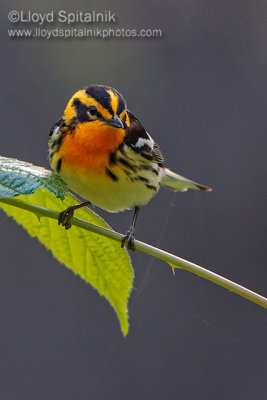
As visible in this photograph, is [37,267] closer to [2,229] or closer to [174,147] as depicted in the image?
[2,229]

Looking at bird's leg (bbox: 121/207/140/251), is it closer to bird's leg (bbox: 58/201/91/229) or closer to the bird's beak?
bird's leg (bbox: 58/201/91/229)

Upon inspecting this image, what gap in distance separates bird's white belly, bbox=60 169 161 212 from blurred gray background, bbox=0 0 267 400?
1995 mm

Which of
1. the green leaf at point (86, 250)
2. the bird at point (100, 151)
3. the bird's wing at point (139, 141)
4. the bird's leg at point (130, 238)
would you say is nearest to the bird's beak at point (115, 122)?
the bird at point (100, 151)

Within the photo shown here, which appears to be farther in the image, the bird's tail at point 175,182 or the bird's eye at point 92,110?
the bird's tail at point 175,182

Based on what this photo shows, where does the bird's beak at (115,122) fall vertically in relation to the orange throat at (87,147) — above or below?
above

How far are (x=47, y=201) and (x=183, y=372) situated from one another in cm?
335

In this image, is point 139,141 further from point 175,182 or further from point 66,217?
point 66,217

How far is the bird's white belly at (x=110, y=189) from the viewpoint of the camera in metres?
2.36

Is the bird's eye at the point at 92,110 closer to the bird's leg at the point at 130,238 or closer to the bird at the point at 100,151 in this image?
the bird at the point at 100,151

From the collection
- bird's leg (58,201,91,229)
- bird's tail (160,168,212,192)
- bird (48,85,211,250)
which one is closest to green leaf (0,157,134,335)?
bird's leg (58,201,91,229)

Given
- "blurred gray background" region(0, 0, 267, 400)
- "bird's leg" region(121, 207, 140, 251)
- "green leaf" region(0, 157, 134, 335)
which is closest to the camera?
"green leaf" region(0, 157, 134, 335)

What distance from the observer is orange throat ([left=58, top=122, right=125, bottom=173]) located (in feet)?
7.65

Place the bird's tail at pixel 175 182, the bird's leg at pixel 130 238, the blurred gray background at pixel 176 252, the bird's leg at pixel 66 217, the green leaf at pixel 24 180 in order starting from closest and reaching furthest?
the green leaf at pixel 24 180 → the bird's leg at pixel 66 217 → the bird's leg at pixel 130 238 → the bird's tail at pixel 175 182 → the blurred gray background at pixel 176 252

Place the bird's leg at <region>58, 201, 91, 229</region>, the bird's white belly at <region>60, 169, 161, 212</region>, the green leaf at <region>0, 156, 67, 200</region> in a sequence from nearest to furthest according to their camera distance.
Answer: the green leaf at <region>0, 156, 67, 200</region> → the bird's leg at <region>58, 201, 91, 229</region> → the bird's white belly at <region>60, 169, 161, 212</region>
